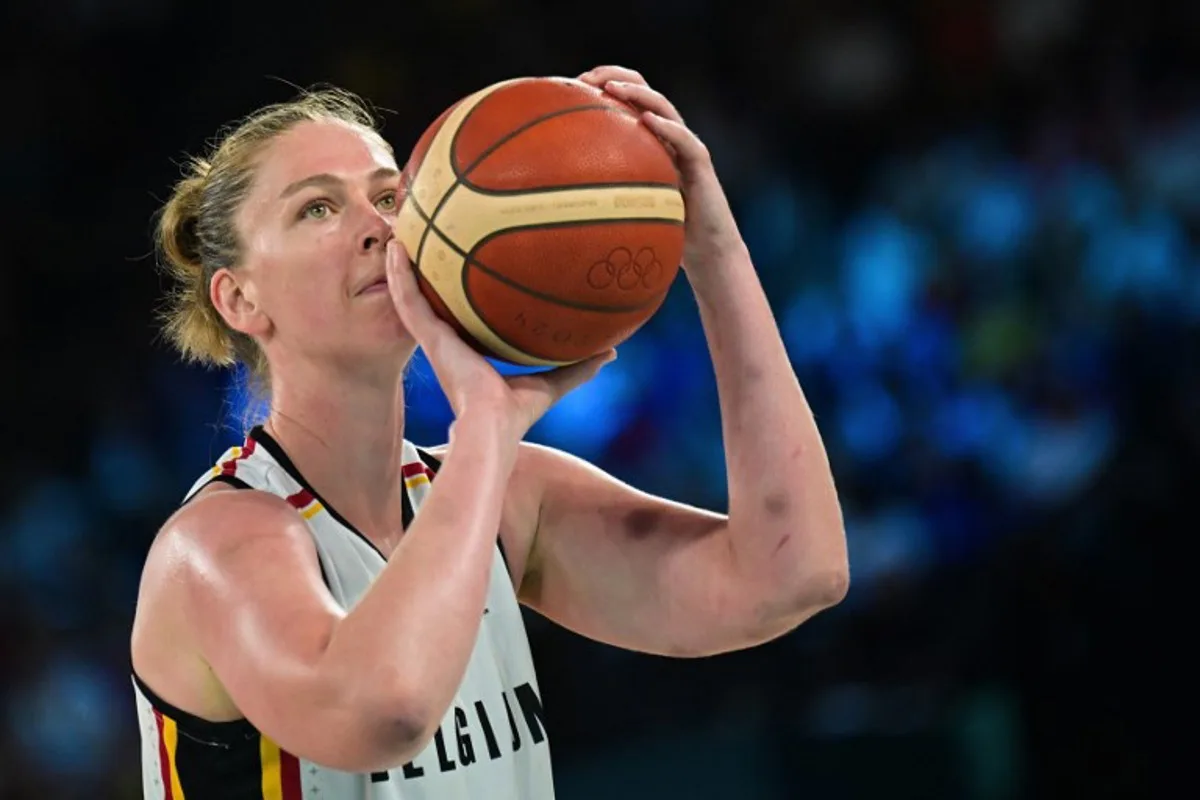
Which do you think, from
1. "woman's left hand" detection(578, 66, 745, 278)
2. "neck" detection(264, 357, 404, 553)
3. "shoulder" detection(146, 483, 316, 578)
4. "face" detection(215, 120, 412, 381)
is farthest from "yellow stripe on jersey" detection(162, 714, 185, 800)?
"woman's left hand" detection(578, 66, 745, 278)

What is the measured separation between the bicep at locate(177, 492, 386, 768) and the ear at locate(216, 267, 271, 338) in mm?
455

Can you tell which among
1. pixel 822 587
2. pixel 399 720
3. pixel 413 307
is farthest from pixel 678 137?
pixel 399 720

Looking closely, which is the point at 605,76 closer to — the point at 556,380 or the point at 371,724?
the point at 556,380

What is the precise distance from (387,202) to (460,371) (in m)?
0.54

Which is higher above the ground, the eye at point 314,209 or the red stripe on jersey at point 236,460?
the eye at point 314,209

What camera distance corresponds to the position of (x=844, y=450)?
22.4 feet

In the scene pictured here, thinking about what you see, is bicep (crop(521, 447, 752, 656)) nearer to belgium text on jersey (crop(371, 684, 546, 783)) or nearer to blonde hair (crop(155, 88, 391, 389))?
belgium text on jersey (crop(371, 684, 546, 783))

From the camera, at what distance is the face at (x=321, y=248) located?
9.10 ft

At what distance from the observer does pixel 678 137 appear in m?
2.66

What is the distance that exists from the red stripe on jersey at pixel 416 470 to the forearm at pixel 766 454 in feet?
2.12

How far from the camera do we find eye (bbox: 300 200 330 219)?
2840 millimetres

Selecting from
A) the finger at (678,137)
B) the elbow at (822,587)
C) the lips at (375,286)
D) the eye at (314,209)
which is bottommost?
the elbow at (822,587)

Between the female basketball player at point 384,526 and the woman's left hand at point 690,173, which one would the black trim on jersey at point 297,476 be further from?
the woman's left hand at point 690,173

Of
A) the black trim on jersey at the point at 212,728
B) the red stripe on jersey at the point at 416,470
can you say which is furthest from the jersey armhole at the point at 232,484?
the red stripe on jersey at the point at 416,470
